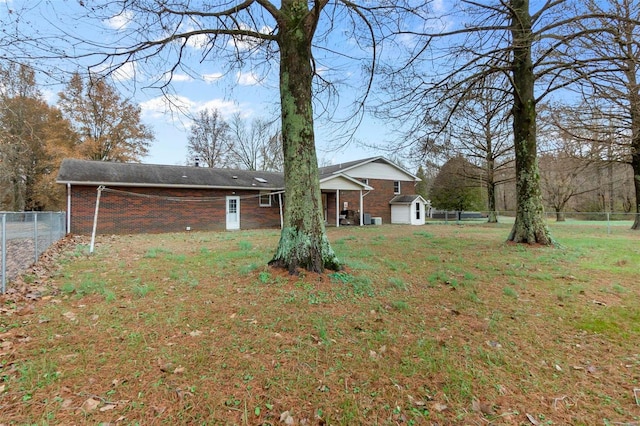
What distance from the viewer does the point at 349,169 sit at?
2378 centimetres

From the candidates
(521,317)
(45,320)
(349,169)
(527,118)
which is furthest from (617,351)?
(349,169)

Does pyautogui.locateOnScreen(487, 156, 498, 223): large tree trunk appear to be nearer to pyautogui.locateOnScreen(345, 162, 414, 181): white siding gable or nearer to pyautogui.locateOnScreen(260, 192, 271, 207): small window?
pyautogui.locateOnScreen(345, 162, 414, 181): white siding gable

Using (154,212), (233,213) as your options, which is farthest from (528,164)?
(154,212)

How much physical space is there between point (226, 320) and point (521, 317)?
3.78 metres

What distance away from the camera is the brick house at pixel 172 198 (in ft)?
48.5

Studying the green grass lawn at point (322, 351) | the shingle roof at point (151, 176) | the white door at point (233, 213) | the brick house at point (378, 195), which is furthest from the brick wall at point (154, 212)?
the green grass lawn at point (322, 351)

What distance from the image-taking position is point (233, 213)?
18797mm

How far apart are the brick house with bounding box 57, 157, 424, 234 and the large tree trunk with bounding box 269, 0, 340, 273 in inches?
403

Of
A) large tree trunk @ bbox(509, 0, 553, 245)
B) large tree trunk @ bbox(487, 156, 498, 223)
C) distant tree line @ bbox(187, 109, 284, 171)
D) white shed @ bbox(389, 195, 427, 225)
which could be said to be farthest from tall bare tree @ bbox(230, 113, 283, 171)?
large tree trunk @ bbox(509, 0, 553, 245)

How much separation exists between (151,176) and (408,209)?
18623 millimetres

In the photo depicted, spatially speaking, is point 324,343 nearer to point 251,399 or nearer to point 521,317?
point 251,399

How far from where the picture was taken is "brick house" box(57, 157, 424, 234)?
583 inches

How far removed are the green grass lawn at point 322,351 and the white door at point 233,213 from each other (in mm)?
12895

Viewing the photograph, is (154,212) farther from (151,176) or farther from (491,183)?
(491,183)
